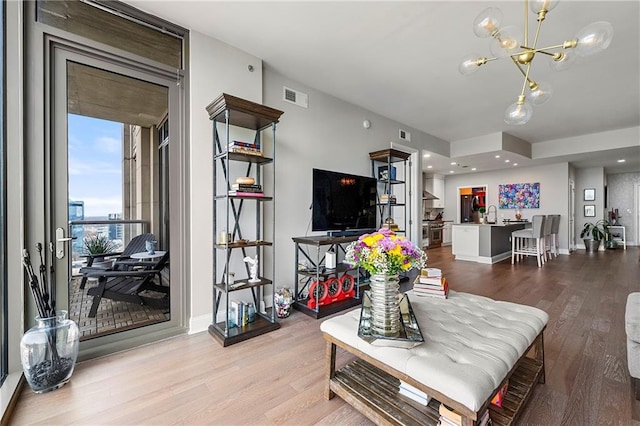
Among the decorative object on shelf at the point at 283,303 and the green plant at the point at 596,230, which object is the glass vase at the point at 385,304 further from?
the green plant at the point at 596,230

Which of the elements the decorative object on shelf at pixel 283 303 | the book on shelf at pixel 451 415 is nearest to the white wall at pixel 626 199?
the decorative object on shelf at pixel 283 303

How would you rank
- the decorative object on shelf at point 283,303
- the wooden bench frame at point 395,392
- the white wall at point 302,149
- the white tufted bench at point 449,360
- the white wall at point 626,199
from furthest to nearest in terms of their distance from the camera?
the white wall at point 626,199
the white wall at point 302,149
the decorative object on shelf at point 283,303
the wooden bench frame at point 395,392
the white tufted bench at point 449,360

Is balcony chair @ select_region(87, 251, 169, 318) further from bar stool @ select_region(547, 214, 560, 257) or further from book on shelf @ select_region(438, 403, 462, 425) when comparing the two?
bar stool @ select_region(547, 214, 560, 257)

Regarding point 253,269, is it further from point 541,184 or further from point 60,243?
point 541,184

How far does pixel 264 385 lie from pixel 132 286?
1.90 meters

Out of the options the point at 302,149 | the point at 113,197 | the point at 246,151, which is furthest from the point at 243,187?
the point at 302,149

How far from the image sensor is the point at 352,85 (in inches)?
146

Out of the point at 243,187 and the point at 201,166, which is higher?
the point at 201,166

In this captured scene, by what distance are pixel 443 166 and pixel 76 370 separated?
8207 millimetres

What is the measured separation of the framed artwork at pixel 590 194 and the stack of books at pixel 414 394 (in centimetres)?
1075

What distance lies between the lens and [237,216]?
294cm

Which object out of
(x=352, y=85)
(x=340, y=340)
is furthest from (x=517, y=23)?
(x=340, y=340)

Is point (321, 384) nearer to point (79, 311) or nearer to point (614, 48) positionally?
point (79, 311)

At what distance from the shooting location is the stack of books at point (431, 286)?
2.12 metres
